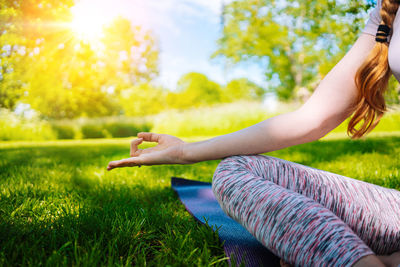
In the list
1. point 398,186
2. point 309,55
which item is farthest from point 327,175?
point 309,55

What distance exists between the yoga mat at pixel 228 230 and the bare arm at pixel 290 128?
0.97ft

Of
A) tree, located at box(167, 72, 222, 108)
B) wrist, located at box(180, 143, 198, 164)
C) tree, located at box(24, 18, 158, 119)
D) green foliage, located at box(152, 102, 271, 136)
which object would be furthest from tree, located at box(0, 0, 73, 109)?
tree, located at box(167, 72, 222, 108)

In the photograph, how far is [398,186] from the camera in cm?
184

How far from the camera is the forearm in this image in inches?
39.6

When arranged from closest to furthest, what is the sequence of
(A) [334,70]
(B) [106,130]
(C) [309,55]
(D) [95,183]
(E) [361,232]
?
(E) [361,232] < (A) [334,70] < (D) [95,183] < (B) [106,130] < (C) [309,55]

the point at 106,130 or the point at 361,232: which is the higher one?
the point at 361,232

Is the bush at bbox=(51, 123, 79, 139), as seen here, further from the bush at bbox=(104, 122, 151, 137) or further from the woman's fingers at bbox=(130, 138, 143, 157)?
the woman's fingers at bbox=(130, 138, 143, 157)

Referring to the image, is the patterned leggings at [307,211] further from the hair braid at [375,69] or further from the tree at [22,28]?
the tree at [22,28]

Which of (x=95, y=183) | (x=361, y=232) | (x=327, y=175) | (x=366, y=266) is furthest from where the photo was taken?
(x=95, y=183)

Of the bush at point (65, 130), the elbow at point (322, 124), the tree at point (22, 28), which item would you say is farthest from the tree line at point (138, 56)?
the elbow at point (322, 124)

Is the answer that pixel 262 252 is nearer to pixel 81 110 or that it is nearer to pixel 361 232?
pixel 361 232

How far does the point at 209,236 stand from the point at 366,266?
54 centimetres

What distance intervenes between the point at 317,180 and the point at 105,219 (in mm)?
818

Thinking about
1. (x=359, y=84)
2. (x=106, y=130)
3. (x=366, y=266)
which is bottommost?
(x=106, y=130)
